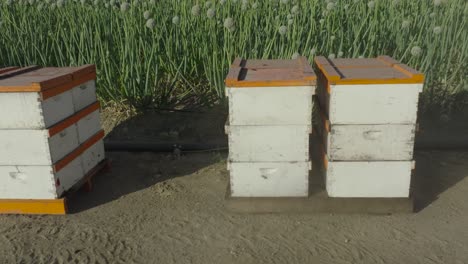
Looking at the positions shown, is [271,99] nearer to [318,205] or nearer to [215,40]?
[318,205]

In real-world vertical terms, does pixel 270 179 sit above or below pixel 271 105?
below

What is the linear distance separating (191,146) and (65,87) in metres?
1.39

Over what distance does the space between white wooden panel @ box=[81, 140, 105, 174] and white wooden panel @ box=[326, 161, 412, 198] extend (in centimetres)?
185

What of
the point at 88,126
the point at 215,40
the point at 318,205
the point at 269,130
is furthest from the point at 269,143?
the point at 215,40

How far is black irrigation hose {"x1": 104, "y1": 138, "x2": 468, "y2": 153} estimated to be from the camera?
3.88 meters

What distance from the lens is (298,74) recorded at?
9.48 ft

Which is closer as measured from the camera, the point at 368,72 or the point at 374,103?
the point at 374,103

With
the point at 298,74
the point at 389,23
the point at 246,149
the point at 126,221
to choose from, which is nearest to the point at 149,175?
the point at 126,221

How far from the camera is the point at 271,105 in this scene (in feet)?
9.00

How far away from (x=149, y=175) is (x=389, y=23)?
Result: 2913 mm

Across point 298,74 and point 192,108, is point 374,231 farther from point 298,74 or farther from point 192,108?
point 192,108

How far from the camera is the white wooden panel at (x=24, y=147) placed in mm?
2830

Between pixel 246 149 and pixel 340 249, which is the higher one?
pixel 246 149

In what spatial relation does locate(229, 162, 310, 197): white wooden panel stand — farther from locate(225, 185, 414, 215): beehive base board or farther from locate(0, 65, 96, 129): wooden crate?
locate(0, 65, 96, 129): wooden crate
